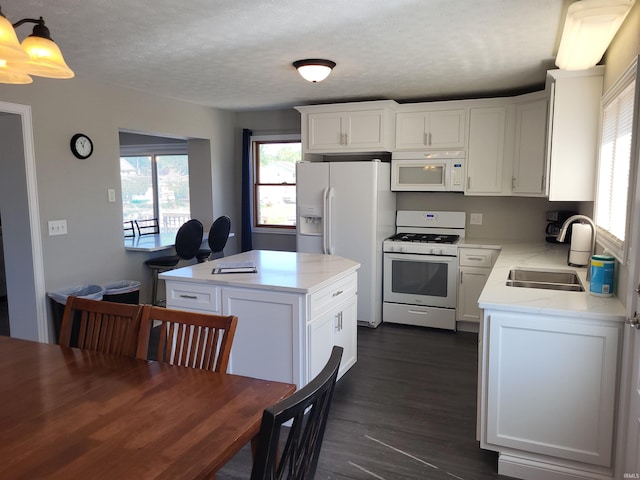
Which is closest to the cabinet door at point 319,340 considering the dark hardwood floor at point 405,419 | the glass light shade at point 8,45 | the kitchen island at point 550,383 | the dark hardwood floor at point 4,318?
the dark hardwood floor at point 405,419

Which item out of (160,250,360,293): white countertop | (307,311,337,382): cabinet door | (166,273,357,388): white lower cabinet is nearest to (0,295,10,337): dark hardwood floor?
(160,250,360,293): white countertop

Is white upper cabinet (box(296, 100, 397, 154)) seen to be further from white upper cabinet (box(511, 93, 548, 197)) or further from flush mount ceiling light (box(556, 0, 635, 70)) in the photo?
flush mount ceiling light (box(556, 0, 635, 70))

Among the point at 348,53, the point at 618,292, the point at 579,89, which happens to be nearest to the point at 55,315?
the point at 348,53

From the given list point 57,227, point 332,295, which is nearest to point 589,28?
point 332,295

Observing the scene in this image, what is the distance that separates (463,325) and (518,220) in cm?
123

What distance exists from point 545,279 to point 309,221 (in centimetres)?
244

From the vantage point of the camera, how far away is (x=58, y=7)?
2.36 metres

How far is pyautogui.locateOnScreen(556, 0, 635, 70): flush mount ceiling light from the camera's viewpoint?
211 centimetres

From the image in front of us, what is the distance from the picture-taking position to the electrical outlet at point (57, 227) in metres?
3.78

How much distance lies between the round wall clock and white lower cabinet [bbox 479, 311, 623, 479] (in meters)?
3.44

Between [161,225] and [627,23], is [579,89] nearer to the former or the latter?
[627,23]

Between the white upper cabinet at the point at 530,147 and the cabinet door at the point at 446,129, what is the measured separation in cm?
51

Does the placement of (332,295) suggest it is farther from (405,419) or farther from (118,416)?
(118,416)

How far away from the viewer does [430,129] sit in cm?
468
